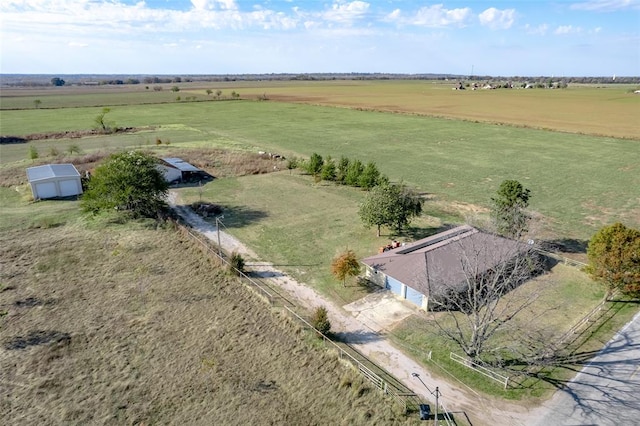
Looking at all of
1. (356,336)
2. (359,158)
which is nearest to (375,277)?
(356,336)

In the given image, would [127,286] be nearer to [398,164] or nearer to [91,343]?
[91,343]

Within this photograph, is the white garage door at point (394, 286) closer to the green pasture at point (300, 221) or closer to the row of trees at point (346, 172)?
the green pasture at point (300, 221)

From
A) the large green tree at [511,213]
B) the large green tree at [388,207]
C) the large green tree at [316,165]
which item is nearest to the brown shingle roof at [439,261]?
the large green tree at [511,213]

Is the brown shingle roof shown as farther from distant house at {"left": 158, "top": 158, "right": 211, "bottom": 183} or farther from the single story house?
distant house at {"left": 158, "top": 158, "right": 211, "bottom": 183}

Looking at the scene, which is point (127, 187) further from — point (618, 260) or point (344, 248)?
point (618, 260)

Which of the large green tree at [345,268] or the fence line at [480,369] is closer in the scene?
the fence line at [480,369]

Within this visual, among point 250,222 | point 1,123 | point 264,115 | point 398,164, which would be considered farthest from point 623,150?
point 1,123
